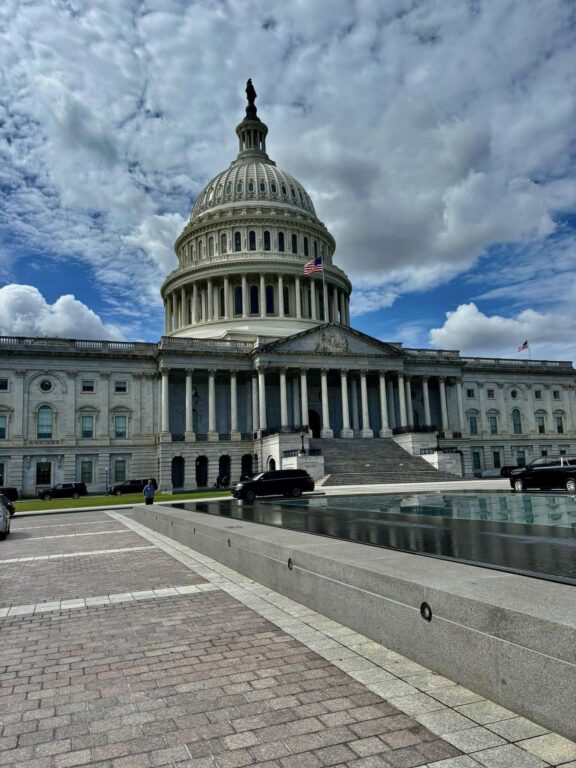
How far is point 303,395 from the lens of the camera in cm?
6425

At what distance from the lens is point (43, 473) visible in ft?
197

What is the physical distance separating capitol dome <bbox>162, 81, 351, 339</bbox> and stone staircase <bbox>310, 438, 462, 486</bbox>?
20784 millimetres

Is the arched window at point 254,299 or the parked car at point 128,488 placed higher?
the arched window at point 254,299

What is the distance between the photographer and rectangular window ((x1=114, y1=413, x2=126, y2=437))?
209 ft

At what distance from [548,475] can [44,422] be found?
5111 cm

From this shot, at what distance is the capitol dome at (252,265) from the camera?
78.9 m

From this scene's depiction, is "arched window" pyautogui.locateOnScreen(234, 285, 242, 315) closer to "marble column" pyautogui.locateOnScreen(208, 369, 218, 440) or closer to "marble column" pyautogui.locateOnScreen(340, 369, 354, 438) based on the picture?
"marble column" pyautogui.locateOnScreen(208, 369, 218, 440)

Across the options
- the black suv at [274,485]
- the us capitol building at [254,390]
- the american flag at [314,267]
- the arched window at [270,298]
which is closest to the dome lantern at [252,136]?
the us capitol building at [254,390]

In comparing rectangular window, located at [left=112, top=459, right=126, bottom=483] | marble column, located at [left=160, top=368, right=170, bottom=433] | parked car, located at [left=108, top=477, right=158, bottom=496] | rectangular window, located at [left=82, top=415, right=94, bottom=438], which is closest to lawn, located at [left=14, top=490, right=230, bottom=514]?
parked car, located at [left=108, top=477, right=158, bottom=496]

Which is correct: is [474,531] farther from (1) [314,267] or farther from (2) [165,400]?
(1) [314,267]

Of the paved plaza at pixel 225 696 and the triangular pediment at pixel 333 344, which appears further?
the triangular pediment at pixel 333 344

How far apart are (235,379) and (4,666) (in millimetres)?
59277

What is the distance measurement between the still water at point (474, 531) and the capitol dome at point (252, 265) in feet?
194

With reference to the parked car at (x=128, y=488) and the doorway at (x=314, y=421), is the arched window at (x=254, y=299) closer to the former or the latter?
the doorway at (x=314, y=421)
